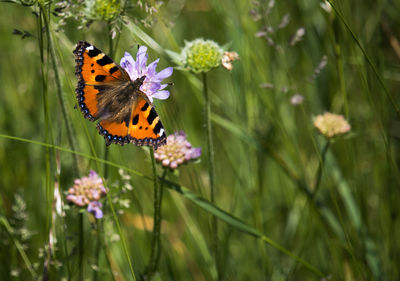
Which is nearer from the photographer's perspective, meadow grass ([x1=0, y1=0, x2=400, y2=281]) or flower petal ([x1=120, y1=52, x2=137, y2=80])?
flower petal ([x1=120, y1=52, x2=137, y2=80])

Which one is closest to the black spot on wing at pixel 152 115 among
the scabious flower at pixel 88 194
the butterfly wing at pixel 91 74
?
the butterfly wing at pixel 91 74

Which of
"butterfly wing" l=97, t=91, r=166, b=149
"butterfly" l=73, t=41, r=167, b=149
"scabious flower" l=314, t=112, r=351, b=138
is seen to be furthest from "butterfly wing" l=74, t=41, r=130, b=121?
"scabious flower" l=314, t=112, r=351, b=138

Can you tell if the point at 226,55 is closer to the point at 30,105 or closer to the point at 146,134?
the point at 146,134

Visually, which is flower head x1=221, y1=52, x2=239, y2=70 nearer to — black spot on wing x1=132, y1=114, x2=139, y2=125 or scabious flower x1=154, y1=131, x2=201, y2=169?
scabious flower x1=154, y1=131, x2=201, y2=169

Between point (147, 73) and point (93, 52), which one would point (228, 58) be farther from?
point (93, 52)

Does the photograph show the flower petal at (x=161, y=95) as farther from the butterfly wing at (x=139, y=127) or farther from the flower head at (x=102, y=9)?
the flower head at (x=102, y=9)
